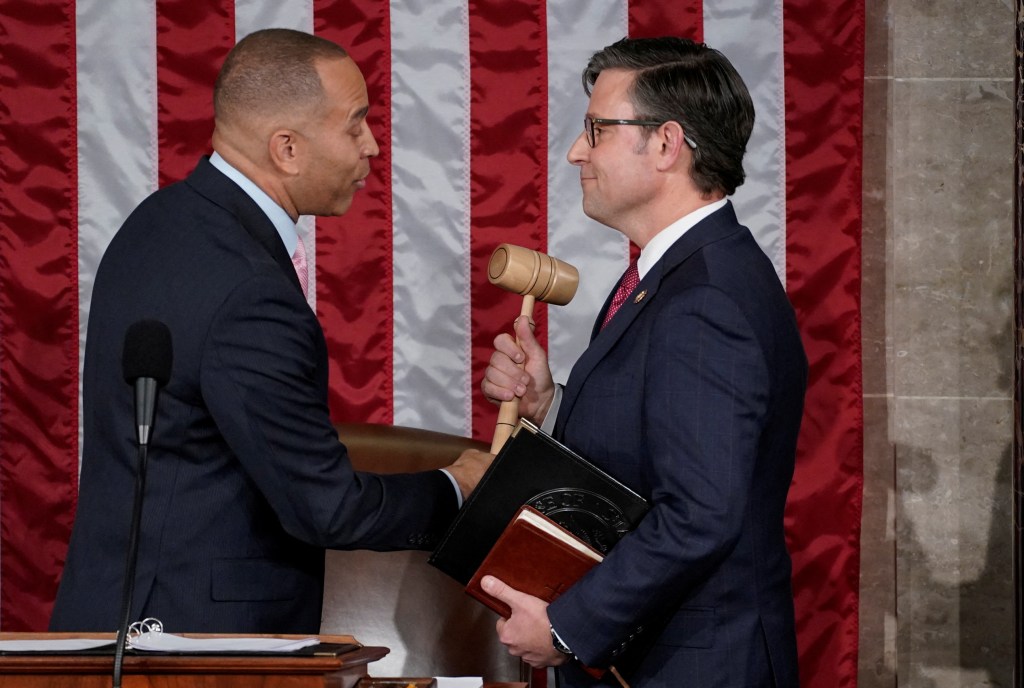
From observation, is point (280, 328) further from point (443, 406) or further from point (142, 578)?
point (443, 406)

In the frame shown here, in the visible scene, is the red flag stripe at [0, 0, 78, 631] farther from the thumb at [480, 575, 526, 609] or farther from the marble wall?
the marble wall

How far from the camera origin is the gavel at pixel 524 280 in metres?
2.50

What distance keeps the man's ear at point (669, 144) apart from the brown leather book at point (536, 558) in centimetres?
67

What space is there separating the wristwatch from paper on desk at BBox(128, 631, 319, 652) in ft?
1.41

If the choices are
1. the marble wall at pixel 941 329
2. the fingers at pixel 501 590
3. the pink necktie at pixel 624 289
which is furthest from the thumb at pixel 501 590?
the marble wall at pixel 941 329

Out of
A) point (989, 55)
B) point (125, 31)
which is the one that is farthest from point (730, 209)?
point (125, 31)

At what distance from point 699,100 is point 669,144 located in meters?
0.09

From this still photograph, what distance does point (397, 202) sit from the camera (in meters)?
3.36

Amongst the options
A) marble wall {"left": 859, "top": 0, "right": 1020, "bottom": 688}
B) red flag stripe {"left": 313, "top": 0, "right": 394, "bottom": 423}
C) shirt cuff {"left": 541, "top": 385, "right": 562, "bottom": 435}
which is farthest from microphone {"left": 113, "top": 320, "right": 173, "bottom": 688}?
marble wall {"left": 859, "top": 0, "right": 1020, "bottom": 688}

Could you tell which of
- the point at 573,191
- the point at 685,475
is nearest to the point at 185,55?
the point at 573,191

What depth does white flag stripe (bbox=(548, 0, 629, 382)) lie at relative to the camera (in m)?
3.33

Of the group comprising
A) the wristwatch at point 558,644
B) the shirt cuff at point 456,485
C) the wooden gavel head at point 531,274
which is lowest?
the wristwatch at point 558,644

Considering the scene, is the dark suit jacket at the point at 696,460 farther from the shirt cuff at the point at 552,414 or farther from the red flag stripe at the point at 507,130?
the red flag stripe at the point at 507,130

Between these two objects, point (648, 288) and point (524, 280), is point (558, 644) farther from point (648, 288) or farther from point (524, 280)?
point (524, 280)
